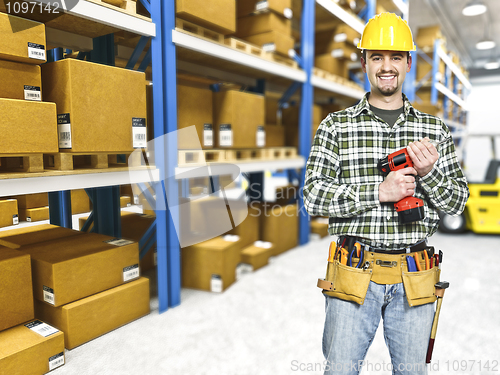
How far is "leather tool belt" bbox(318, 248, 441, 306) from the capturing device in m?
1.55

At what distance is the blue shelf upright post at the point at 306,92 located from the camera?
5.14 metres

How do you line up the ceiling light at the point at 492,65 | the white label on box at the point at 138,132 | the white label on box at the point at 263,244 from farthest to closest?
the ceiling light at the point at 492,65 → the white label on box at the point at 263,244 → the white label on box at the point at 138,132

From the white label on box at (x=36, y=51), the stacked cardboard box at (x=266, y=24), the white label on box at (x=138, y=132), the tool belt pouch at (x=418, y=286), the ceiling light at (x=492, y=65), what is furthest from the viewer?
the ceiling light at (x=492, y=65)

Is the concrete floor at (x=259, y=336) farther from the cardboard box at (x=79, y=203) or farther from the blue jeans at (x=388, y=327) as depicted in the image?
the cardboard box at (x=79, y=203)

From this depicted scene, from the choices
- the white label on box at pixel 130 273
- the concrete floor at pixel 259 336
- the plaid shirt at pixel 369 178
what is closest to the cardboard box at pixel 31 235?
the white label on box at pixel 130 273

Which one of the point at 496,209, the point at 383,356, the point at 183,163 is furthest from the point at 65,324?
the point at 496,209

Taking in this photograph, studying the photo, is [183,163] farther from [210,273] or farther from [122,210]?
[210,273]

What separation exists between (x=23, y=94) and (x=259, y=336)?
7.81 feet

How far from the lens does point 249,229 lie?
15.2 ft

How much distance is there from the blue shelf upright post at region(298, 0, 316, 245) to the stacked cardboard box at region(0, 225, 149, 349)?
2.91 meters

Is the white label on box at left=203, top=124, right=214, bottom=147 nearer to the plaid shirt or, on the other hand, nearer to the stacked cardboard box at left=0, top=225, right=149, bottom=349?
the stacked cardboard box at left=0, top=225, right=149, bottom=349

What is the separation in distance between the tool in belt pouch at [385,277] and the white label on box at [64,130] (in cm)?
195

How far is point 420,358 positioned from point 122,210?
121 inches

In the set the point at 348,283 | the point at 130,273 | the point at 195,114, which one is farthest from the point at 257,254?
the point at 348,283
